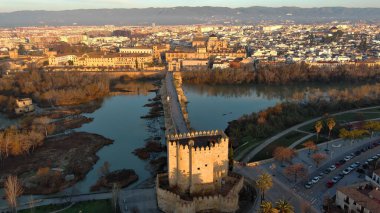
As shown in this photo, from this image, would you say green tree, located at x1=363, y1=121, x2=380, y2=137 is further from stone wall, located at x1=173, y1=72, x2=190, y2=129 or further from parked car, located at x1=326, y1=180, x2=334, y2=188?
stone wall, located at x1=173, y1=72, x2=190, y2=129

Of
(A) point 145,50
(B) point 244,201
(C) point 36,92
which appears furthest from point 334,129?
(A) point 145,50

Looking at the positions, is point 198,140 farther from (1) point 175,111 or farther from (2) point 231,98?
(2) point 231,98

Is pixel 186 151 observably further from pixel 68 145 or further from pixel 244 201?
pixel 68 145

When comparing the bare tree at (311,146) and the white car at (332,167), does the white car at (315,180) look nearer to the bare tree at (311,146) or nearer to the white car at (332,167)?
the white car at (332,167)

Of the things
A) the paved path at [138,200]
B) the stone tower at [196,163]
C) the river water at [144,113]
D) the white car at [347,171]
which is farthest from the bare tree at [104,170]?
the white car at [347,171]

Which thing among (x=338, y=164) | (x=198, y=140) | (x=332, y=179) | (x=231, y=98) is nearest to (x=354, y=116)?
(x=338, y=164)

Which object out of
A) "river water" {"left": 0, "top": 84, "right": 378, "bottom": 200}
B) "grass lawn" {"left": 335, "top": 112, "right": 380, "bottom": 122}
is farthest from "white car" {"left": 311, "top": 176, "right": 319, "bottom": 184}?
"grass lawn" {"left": 335, "top": 112, "right": 380, "bottom": 122}
